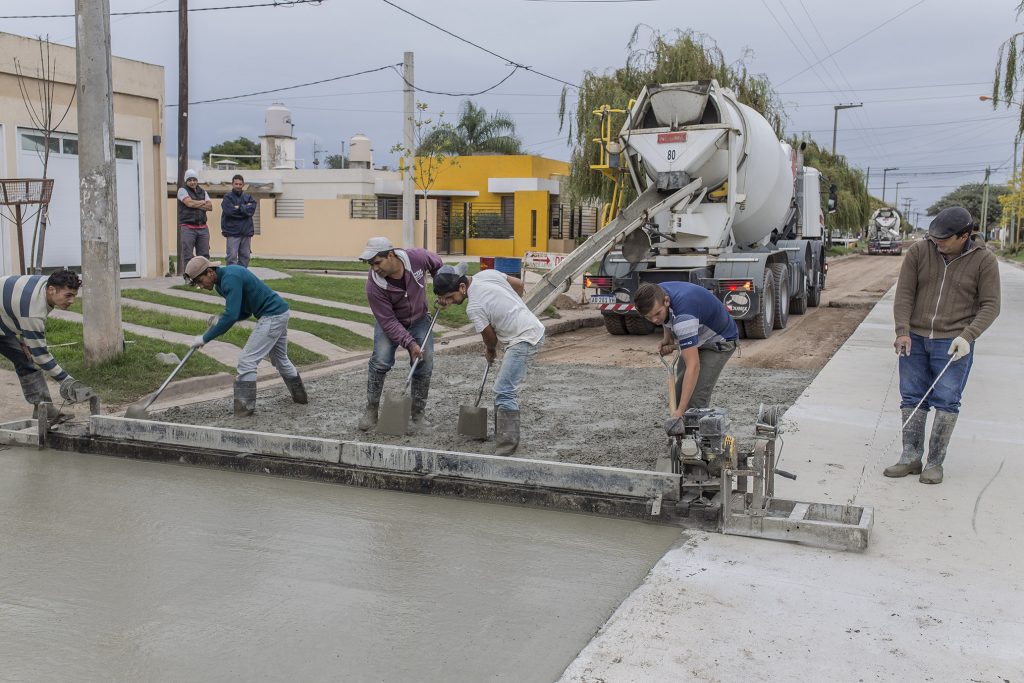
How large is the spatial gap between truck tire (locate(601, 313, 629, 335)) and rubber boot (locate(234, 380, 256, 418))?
7640mm

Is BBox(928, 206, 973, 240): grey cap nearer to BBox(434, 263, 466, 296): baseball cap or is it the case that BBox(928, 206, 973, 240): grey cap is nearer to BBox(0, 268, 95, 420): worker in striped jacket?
BBox(434, 263, 466, 296): baseball cap

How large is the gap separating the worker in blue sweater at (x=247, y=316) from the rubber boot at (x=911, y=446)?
16.5 feet

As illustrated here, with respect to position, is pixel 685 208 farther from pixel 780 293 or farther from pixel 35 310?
pixel 35 310

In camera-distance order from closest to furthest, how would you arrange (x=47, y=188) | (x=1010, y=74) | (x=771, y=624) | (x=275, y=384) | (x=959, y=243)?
1. (x=771, y=624)
2. (x=959, y=243)
3. (x=275, y=384)
4. (x=47, y=188)
5. (x=1010, y=74)

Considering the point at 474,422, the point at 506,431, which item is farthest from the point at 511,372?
the point at 474,422

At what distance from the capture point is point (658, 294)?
573cm

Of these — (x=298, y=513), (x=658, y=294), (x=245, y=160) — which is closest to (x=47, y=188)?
(x=298, y=513)

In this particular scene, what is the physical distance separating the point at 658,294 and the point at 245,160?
69.6 metres

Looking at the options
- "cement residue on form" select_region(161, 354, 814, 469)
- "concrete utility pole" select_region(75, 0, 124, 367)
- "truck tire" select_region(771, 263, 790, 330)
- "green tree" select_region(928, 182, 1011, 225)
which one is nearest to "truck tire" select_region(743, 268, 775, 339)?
"truck tire" select_region(771, 263, 790, 330)

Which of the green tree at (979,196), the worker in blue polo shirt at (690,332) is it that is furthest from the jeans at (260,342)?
the green tree at (979,196)

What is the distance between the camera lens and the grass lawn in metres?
8.94

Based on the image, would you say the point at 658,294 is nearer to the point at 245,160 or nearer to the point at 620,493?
the point at 620,493

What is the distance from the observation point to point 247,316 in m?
7.96

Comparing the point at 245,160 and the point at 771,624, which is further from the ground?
the point at 245,160
